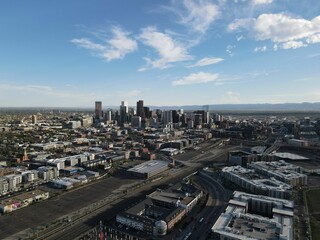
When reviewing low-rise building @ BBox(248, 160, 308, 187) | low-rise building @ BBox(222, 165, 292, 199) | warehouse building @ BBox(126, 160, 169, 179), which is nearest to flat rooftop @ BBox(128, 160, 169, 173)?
warehouse building @ BBox(126, 160, 169, 179)

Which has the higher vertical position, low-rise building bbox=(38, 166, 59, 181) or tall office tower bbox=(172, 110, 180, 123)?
tall office tower bbox=(172, 110, 180, 123)

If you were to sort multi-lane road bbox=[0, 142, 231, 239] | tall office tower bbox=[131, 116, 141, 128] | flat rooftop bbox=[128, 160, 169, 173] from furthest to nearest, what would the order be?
tall office tower bbox=[131, 116, 141, 128] < flat rooftop bbox=[128, 160, 169, 173] < multi-lane road bbox=[0, 142, 231, 239]

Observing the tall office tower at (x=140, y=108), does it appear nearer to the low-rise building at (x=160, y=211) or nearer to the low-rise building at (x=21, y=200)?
the low-rise building at (x=21, y=200)

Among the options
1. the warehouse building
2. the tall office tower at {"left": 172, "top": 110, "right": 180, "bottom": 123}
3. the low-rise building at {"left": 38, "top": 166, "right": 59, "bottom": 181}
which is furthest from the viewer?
the tall office tower at {"left": 172, "top": 110, "right": 180, "bottom": 123}

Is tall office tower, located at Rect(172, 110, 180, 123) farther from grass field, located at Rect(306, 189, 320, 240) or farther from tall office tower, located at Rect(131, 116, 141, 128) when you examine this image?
grass field, located at Rect(306, 189, 320, 240)

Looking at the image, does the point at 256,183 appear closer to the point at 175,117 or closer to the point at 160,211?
the point at 160,211

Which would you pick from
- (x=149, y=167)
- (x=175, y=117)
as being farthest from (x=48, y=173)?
(x=175, y=117)

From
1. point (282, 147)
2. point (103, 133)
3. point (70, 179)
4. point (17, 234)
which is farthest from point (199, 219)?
point (103, 133)

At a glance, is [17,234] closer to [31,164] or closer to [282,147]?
[31,164]
